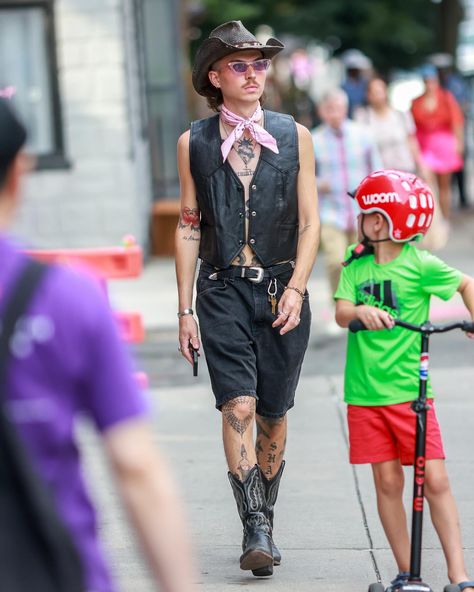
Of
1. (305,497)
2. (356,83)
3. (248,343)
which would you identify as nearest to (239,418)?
(248,343)

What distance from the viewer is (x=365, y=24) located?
31344mm

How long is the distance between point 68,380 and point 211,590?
9.42 feet

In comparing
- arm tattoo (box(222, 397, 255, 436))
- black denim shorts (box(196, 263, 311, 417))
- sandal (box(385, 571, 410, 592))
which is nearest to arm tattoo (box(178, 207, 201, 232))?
black denim shorts (box(196, 263, 311, 417))

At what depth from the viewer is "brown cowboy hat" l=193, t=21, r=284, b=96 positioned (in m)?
5.40

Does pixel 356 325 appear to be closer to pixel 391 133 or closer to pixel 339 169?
pixel 339 169

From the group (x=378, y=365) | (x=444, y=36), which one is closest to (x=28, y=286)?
(x=378, y=365)

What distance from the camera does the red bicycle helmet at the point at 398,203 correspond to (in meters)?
4.76

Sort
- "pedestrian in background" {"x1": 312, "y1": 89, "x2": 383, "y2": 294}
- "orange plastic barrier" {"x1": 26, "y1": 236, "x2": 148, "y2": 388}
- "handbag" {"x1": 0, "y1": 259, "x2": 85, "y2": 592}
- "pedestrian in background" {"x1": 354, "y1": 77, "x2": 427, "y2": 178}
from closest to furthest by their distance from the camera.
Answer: "handbag" {"x1": 0, "y1": 259, "x2": 85, "y2": 592}
"orange plastic barrier" {"x1": 26, "y1": 236, "x2": 148, "y2": 388}
"pedestrian in background" {"x1": 312, "y1": 89, "x2": 383, "y2": 294}
"pedestrian in background" {"x1": 354, "y1": 77, "x2": 427, "y2": 178}

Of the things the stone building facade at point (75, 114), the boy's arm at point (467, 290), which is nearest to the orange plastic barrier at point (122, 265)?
the boy's arm at point (467, 290)

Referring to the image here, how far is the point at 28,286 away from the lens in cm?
237

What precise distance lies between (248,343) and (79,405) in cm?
290

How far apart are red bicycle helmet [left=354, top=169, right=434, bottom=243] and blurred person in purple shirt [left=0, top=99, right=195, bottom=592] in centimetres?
244

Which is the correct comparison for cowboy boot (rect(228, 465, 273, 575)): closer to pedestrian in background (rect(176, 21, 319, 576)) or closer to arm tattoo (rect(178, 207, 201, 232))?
pedestrian in background (rect(176, 21, 319, 576))

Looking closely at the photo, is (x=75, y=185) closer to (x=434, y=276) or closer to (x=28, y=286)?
(x=434, y=276)
